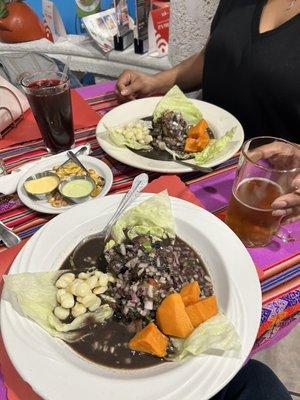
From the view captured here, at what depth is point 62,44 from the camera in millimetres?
3627

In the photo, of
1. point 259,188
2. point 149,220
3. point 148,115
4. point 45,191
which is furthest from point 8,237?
point 148,115

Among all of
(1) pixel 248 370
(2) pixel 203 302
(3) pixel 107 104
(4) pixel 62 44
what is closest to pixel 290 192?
(2) pixel 203 302

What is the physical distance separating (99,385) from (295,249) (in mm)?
721

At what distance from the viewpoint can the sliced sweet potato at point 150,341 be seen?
2.81 ft

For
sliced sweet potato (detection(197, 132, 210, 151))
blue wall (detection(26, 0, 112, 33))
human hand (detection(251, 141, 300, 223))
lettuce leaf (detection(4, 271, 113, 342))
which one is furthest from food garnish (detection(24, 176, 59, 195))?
blue wall (detection(26, 0, 112, 33))

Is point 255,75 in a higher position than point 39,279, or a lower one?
higher

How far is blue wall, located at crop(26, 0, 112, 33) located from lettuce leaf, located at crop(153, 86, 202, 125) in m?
2.72

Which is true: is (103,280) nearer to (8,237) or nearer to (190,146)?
(8,237)

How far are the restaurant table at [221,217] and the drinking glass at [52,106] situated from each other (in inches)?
4.0

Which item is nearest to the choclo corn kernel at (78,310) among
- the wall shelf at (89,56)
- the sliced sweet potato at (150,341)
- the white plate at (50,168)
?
the sliced sweet potato at (150,341)

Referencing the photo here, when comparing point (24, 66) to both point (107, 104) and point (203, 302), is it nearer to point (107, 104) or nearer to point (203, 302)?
point (107, 104)

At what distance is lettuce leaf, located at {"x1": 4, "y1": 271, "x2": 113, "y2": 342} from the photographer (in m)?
0.91

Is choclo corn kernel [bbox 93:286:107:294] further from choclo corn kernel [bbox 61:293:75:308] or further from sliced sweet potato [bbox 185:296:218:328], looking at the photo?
sliced sweet potato [bbox 185:296:218:328]

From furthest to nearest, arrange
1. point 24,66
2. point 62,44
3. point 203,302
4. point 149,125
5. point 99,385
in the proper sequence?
point 62,44 < point 24,66 < point 149,125 < point 203,302 < point 99,385
